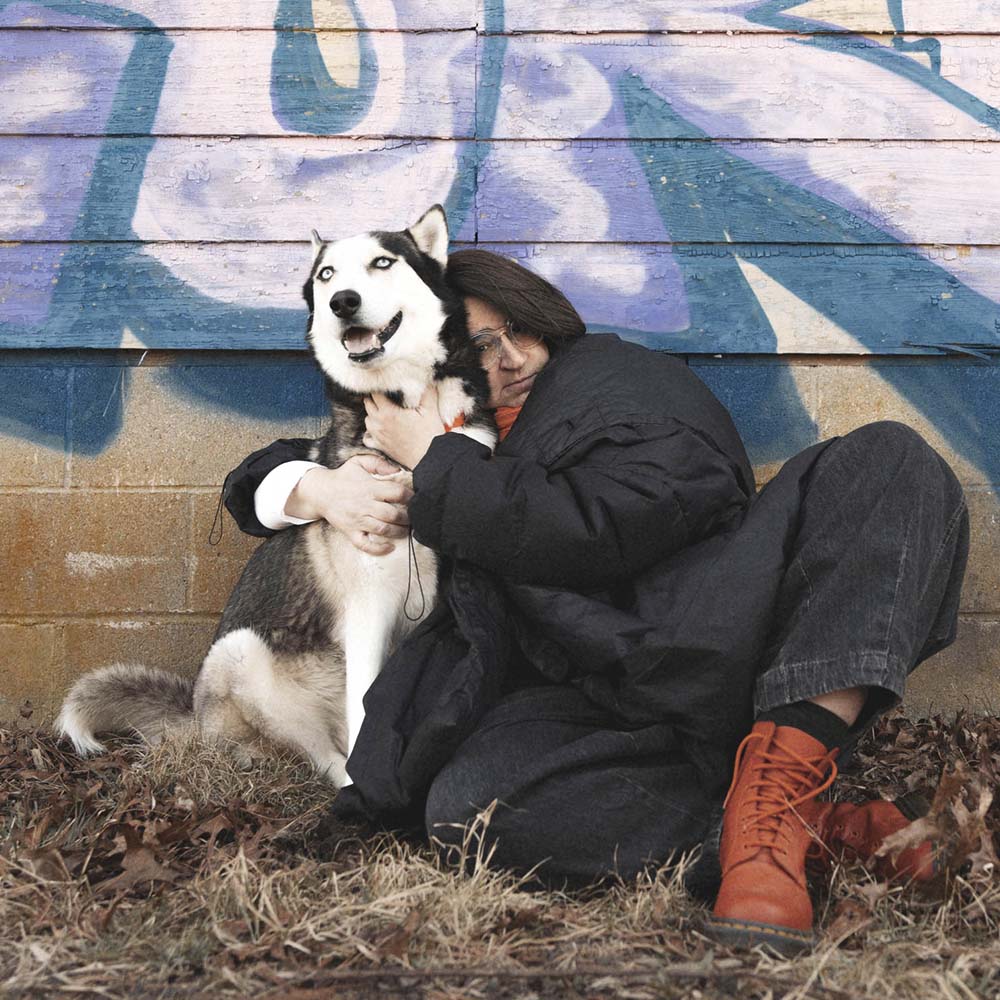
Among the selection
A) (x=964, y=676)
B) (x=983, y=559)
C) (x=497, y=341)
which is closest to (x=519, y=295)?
(x=497, y=341)

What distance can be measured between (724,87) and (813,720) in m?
2.35

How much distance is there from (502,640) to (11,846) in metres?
1.15

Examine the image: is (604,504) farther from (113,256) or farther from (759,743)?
(113,256)

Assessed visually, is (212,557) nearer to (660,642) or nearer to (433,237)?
(433,237)

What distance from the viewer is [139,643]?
340 cm

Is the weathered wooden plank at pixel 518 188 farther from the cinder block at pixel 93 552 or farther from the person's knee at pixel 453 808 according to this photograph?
the person's knee at pixel 453 808

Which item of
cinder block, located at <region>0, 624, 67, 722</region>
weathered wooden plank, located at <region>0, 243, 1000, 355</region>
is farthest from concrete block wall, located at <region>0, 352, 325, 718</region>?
weathered wooden plank, located at <region>0, 243, 1000, 355</region>

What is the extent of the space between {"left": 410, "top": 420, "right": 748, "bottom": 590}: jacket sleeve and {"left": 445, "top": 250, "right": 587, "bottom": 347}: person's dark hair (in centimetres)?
52

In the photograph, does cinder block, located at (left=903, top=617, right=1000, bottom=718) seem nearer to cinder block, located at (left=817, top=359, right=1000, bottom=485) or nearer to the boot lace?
cinder block, located at (left=817, top=359, right=1000, bottom=485)

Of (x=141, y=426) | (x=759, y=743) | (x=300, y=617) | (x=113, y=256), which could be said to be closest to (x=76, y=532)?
(x=141, y=426)

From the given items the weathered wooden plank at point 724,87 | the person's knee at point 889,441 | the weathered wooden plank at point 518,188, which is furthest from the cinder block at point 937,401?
the person's knee at point 889,441

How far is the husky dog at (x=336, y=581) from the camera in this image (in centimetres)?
253

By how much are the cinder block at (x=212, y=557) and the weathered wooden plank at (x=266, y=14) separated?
5.30 ft

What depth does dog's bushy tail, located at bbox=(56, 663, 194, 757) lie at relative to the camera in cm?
285
